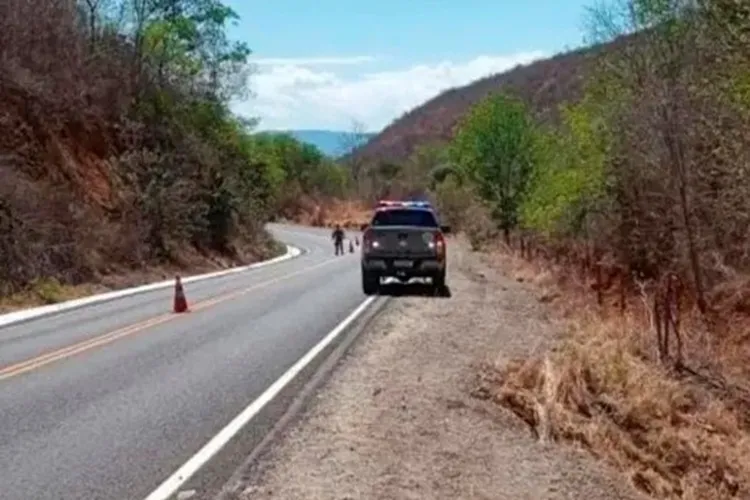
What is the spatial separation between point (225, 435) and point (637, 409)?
5.02 m

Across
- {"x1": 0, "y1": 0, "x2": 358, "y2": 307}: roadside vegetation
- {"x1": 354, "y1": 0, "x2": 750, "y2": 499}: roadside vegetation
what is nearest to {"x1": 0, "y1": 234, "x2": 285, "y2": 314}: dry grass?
{"x1": 0, "y1": 0, "x2": 358, "y2": 307}: roadside vegetation

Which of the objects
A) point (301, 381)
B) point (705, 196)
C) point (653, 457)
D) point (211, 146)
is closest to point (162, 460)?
point (301, 381)

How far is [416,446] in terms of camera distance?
9164mm

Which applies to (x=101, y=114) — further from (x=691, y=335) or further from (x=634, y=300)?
(x=691, y=335)

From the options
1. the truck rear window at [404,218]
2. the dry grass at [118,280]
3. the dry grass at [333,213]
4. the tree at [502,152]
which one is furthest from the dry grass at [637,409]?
the dry grass at [333,213]

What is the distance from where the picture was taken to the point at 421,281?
29.5m

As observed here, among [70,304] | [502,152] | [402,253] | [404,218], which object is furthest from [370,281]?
[502,152]

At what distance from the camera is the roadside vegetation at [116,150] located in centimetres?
3180

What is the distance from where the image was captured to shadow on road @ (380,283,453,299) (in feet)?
83.6

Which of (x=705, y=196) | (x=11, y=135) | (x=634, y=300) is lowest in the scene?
(x=634, y=300)

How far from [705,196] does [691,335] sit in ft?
28.7

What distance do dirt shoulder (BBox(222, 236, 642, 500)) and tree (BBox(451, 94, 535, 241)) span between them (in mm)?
53260

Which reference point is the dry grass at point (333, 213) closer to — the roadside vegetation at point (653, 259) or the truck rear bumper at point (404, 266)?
the roadside vegetation at point (653, 259)

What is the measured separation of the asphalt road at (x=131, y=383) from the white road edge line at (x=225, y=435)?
79 mm
